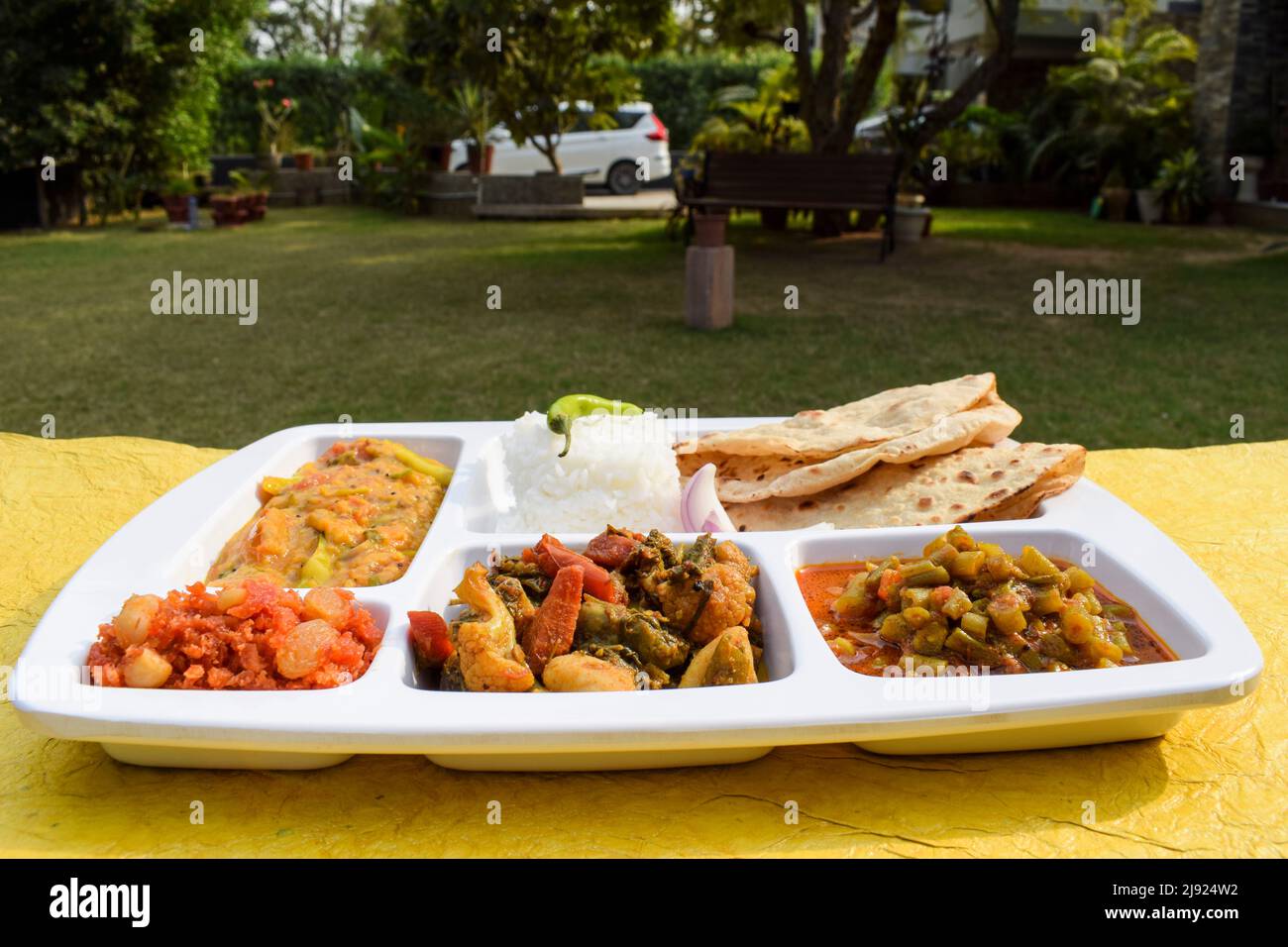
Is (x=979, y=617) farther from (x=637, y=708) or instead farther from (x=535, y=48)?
(x=535, y=48)

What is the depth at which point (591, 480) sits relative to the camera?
8.21ft

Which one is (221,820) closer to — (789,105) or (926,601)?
(926,601)

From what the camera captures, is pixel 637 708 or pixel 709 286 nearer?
pixel 637 708

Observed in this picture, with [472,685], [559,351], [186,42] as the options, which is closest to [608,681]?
[472,685]

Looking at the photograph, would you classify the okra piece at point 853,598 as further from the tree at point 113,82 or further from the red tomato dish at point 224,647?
the tree at point 113,82

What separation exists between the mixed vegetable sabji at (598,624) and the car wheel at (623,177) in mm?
17289

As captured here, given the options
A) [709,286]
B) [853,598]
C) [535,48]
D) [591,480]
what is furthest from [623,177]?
[853,598]

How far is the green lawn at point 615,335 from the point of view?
6.22 m

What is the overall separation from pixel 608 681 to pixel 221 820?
566 millimetres

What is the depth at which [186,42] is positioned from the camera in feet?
49.1

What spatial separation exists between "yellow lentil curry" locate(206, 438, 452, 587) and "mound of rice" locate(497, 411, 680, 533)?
218mm

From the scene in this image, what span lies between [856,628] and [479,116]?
1537 centimetres

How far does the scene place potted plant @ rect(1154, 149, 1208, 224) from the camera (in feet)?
46.9

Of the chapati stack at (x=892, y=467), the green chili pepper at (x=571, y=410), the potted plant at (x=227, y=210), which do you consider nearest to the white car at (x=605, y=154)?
the potted plant at (x=227, y=210)
